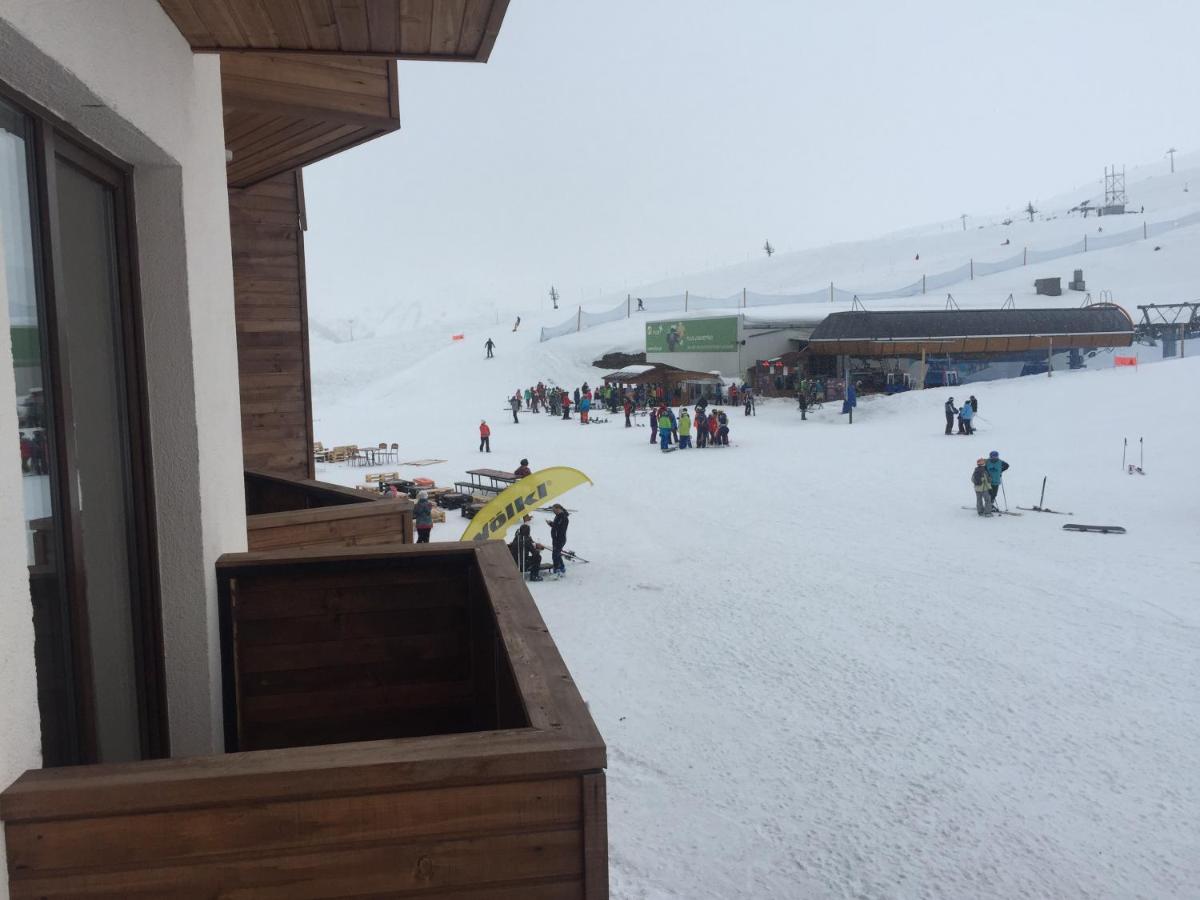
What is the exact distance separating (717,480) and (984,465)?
6.08 m

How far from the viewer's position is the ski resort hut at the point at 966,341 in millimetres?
36625

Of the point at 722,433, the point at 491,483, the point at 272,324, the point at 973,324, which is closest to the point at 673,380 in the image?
the point at 973,324

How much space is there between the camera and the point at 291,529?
5.84 m

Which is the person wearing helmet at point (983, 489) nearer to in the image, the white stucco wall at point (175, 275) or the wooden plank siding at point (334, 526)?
the wooden plank siding at point (334, 526)

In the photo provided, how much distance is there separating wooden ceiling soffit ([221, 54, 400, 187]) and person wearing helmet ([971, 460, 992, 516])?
13.2 m

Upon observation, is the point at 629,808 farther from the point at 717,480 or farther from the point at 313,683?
the point at 717,480

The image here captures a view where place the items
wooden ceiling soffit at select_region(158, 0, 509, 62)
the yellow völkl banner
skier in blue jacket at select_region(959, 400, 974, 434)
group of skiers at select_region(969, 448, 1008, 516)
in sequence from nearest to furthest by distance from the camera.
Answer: wooden ceiling soffit at select_region(158, 0, 509, 62), the yellow völkl banner, group of skiers at select_region(969, 448, 1008, 516), skier in blue jacket at select_region(959, 400, 974, 434)

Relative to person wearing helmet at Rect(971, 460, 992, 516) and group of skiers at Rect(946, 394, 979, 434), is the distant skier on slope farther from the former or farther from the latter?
person wearing helmet at Rect(971, 460, 992, 516)

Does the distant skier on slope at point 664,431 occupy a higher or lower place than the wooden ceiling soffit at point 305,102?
lower

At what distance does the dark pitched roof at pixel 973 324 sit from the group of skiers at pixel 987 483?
70.4 feet

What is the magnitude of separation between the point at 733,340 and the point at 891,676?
35100 mm

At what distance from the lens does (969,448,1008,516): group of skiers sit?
16328 millimetres

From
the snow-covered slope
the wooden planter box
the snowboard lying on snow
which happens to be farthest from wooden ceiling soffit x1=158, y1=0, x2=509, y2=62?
the snowboard lying on snow

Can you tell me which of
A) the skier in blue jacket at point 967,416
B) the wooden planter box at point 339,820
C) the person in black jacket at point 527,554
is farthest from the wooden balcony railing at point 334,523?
the skier in blue jacket at point 967,416
